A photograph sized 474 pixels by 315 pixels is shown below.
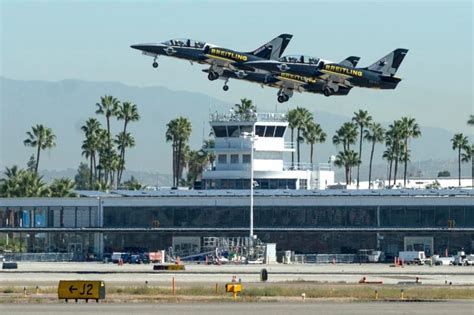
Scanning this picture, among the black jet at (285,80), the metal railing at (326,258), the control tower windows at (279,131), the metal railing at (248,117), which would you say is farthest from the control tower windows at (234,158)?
the black jet at (285,80)

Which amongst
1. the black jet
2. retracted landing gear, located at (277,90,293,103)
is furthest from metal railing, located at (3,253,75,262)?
retracted landing gear, located at (277,90,293,103)

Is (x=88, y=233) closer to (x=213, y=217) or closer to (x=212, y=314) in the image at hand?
(x=213, y=217)

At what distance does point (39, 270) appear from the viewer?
438 ft

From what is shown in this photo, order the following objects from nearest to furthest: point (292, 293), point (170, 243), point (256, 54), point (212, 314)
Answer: point (212, 314), point (292, 293), point (256, 54), point (170, 243)

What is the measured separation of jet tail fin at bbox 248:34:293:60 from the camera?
14362 centimetres

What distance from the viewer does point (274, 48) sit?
5709 inches

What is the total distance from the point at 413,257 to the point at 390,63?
79.6 ft

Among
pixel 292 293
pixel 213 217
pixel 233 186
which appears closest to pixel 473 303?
pixel 292 293

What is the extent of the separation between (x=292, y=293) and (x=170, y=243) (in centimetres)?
7346

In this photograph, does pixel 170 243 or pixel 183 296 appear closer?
pixel 183 296

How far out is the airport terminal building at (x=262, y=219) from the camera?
16475 cm

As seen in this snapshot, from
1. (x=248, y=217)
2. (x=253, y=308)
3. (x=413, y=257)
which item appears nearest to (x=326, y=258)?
(x=413, y=257)

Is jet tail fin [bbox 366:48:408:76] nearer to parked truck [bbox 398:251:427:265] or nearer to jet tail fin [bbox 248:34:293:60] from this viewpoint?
jet tail fin [bbox 248:34:293:60]

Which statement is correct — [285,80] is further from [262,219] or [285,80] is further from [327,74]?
[262,219]
